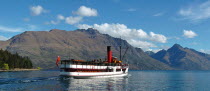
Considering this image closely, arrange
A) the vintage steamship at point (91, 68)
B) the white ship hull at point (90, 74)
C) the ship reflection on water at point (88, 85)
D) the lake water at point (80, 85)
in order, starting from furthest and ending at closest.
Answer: the vintage steamship at point (91, 68), the white ship hull at point (90, 74), the ship reflection on water at point (88, 85), the lake water at point (80, 85)

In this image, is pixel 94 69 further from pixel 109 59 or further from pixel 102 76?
pixel 109 59

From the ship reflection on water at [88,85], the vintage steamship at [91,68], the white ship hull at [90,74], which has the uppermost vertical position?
the vintage steamship at [91,68]

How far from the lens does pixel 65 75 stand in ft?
319

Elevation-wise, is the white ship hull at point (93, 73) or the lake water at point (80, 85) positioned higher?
the white ship hull at point (93, 73)

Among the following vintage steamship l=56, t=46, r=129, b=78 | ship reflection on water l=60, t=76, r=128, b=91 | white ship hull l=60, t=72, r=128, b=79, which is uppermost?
vintage steamship l=56, t=46, r=129, b=78

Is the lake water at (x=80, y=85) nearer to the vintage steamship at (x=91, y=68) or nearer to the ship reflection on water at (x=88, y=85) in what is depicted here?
the ship reflection on water at (x=88, y=85)

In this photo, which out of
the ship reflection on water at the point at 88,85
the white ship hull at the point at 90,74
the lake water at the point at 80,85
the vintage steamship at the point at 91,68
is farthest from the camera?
the vintage steamship at the point at 91,68

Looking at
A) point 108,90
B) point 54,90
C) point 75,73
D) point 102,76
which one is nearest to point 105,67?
point 102,76

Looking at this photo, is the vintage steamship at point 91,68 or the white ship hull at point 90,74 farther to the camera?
the vintage steamship at point 91,68

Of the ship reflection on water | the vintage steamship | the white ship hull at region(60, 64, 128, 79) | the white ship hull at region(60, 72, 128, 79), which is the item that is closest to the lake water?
the ship reflection on water

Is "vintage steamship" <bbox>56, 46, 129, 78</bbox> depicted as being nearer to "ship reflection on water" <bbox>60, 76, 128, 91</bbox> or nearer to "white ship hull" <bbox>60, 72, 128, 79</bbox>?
"white ship hull" <bbox>60, 72, 128, 79</bbox>

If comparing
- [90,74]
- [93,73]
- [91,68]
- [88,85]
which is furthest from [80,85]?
[93,73]

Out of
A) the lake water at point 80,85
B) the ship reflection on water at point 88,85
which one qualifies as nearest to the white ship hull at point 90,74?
the ship reflection on water at point 88,85

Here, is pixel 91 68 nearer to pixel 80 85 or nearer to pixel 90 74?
pixel 90 74
